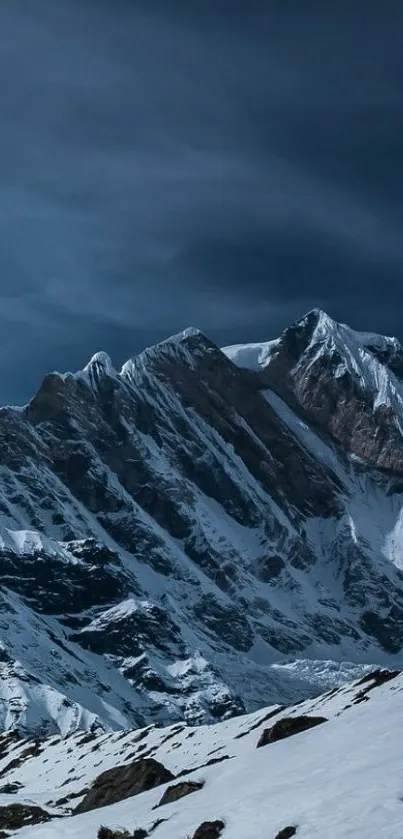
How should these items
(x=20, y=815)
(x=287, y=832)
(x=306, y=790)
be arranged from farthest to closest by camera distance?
(x=20, y=815) < (x=306, y=790) < (x=287, y=832)

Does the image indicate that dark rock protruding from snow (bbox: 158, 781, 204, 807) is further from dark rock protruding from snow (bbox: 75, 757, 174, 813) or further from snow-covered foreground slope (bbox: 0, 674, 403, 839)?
dark rock protruding from snow (bbox: 75, 757, 174, 813)

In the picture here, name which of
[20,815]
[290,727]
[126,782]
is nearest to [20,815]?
[20,815]

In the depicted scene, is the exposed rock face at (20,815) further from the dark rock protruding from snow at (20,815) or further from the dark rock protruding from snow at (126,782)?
the dark rock protruding from snow at (126,782)

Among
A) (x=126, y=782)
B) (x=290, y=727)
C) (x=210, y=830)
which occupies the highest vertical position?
(x=126, y=782)

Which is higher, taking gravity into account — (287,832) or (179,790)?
(179,790)

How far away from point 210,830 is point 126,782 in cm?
2352

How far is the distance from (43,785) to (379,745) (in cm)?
6408

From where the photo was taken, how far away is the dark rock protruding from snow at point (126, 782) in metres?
54.9

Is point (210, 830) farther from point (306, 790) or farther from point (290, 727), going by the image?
point (290, 727)

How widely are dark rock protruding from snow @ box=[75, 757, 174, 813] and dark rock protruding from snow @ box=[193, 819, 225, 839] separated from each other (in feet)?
63.5

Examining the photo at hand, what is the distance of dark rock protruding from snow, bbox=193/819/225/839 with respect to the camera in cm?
3400

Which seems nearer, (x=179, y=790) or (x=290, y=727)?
(x=179, y=790)

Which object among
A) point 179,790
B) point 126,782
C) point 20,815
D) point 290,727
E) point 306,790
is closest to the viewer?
point 306,790

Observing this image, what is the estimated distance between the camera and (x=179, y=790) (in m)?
43.6
